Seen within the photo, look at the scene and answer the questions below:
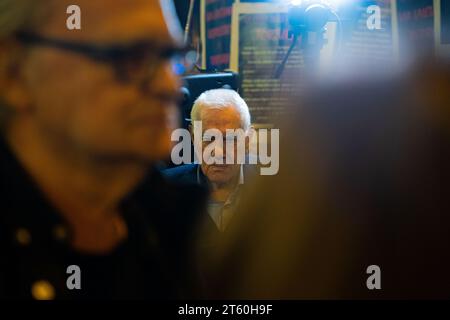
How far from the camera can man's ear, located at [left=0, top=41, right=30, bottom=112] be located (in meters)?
0.53

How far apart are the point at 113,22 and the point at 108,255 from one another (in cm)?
30

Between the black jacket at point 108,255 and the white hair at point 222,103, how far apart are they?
0.16 m

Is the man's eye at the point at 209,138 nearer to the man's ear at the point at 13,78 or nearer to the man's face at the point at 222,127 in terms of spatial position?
the man's face at the point at 222,127

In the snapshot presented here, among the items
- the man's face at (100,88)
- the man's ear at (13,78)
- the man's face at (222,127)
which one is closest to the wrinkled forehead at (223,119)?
the man's face at (222,127)

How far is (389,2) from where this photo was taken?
3.10ft

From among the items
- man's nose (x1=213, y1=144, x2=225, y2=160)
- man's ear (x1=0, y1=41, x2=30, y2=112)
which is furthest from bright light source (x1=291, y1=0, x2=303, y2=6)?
man's ear (x1=0, y1=41, x2=30, y2=112)

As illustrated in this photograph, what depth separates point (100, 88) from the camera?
1.88 feet

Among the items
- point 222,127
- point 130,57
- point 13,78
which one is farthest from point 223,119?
point 13,78

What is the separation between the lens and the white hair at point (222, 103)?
84cm

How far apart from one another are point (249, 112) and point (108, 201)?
0.34 metres

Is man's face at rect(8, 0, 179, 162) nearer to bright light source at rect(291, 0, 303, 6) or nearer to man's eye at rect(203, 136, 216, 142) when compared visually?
man's eye at rect(203, 136, 216, 142)

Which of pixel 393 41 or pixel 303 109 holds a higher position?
pixel 393 41
